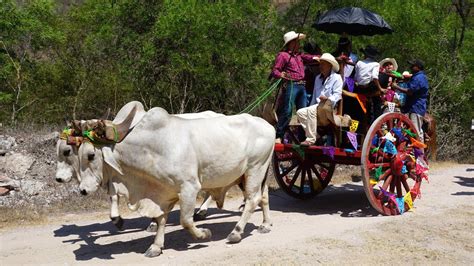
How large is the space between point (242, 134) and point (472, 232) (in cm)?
333

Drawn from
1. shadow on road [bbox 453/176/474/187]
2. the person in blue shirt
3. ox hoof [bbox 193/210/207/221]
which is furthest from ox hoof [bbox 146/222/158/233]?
shadow on road [bbox 453/176/474/187]

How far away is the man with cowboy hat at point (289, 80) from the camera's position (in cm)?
800

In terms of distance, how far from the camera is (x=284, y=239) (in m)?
6.43

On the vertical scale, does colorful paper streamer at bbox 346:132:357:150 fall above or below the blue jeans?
below

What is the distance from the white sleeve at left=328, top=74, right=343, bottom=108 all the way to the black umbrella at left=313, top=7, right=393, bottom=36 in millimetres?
1606

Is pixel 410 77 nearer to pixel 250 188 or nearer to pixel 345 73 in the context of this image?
pixel 345 73

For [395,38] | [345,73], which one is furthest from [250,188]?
[395,38]

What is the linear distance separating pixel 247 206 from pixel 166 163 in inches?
52.3

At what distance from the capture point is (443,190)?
10.3 metres

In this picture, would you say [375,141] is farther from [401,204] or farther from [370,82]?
[401,204]

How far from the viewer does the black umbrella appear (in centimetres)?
865

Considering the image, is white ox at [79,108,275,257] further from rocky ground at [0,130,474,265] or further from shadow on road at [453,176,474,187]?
shadow on road at [453,176,474,187]

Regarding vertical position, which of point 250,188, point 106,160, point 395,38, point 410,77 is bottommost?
point 250,188

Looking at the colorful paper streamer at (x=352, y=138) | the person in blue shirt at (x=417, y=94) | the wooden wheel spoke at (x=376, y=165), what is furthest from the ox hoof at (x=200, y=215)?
the person in blue shirt at (x=417, y=94)
